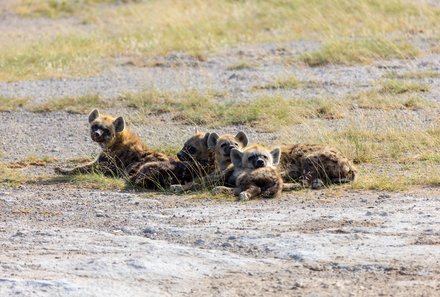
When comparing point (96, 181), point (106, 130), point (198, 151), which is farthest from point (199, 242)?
point (106, 130)

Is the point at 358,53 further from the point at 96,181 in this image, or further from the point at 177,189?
the point at 177,189

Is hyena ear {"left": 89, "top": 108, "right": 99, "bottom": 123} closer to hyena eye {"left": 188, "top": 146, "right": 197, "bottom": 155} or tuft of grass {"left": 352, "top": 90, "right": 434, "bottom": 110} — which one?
hyena eye {"left": 188, "top": 146, "right": 197, "bottom": 155}

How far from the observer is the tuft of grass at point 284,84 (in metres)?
15.5

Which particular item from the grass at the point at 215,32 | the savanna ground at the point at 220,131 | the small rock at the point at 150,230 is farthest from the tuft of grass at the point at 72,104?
the small rock at the point at 150,230

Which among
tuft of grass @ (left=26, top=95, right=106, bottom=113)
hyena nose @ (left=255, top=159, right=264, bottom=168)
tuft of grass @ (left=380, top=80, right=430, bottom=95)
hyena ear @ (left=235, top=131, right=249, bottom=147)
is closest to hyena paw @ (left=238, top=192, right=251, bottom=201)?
hyena nose @ (left=255, top=159, right=264, bottom=168)

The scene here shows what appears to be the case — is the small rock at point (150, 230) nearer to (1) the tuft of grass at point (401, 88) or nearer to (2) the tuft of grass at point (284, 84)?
(1) the tuft of grass at point (401, 88)

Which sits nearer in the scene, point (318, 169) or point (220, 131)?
point (318, 169)

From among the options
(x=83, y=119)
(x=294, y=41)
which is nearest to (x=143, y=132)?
(x=83, y=119)

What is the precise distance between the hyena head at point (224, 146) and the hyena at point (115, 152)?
0.47 meters

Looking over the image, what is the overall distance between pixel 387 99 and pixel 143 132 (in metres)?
2.98

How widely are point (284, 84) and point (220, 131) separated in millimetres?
2847

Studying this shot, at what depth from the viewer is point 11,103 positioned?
1485 centimetres

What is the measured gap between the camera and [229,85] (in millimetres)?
16062

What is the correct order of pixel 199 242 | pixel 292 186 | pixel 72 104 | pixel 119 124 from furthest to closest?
pixel 72 104 → pixel 119 124 → pixel 292 186 → pixel 199 242
